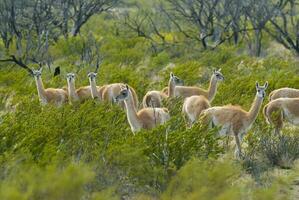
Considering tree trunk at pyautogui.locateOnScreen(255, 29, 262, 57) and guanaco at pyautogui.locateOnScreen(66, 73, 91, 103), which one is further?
tree trunk at pyautogui.locateOnScreen(255, 29, 262, 57)

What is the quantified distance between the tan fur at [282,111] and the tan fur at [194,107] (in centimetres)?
110

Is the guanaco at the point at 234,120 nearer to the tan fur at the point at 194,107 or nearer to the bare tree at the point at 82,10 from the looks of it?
the tan fur at the point at 194,107

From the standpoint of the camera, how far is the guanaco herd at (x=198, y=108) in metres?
9.70

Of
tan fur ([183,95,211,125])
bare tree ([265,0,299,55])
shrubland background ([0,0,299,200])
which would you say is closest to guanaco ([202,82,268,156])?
shrubland background ([0,0,299,200])

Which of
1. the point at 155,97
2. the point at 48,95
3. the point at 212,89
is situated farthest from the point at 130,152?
the point at 212,89

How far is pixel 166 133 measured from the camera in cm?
782

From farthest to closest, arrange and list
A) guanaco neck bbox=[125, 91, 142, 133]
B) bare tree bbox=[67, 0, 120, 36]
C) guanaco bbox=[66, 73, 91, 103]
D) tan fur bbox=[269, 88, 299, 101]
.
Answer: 1. bare tree bbox=[67, 0, 120, 36]
2. guanaco bbox=[66, 73, 91, 103]
3. tan fur bbox=[269, 88, 299, 101]
4. guanaco neck bbox=[125, 91, 142, 133]

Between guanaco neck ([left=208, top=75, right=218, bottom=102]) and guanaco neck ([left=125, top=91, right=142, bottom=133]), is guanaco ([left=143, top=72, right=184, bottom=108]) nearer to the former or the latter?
guanaco neck ([left=208, top=75, right=218, bottom=102])

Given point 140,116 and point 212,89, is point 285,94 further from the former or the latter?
point 140,116

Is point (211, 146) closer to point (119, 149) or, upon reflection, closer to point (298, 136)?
point (119, 149)

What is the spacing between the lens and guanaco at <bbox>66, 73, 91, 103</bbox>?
44.5 feet

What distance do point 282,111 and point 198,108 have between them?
1485 mm

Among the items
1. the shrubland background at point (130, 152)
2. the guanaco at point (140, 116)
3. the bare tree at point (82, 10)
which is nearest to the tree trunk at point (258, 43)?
the shrubland background at point (130, 152)

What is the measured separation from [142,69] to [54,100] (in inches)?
312
